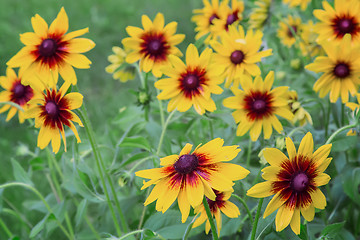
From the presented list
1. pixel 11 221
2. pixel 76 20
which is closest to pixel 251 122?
pixel 11 221

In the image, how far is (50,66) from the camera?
0.85 m

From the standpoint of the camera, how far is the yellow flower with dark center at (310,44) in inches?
51.0

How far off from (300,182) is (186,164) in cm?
17

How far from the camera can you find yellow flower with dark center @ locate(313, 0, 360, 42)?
1.00 metres

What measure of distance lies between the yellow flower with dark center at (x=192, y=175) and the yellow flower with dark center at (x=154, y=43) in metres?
0.39

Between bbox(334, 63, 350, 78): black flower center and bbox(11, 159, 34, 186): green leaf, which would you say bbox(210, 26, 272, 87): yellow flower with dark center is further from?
bbox(11, 159, 34, 186): green leaf

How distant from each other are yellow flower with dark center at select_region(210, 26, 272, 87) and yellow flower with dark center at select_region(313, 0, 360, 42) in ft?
0.56

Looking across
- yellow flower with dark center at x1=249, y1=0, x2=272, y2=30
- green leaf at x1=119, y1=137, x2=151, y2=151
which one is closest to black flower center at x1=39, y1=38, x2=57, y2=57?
green leaf at x1=119, y1=137, x2=151, y2=151

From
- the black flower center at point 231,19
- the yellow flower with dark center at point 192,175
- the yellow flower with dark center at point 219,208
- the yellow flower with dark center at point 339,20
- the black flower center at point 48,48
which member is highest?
the black flower center at point 231,19

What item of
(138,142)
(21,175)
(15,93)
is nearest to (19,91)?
(15,93)

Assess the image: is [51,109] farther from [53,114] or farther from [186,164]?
[186,164]

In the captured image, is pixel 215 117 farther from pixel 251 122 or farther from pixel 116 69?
pixel 116 69

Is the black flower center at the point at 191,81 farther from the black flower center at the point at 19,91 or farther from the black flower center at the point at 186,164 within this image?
the black flower center at the point at 19,91

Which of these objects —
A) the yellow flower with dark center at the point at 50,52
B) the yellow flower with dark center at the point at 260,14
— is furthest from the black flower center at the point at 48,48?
the yellow flower with dark center at the point at 260,14
